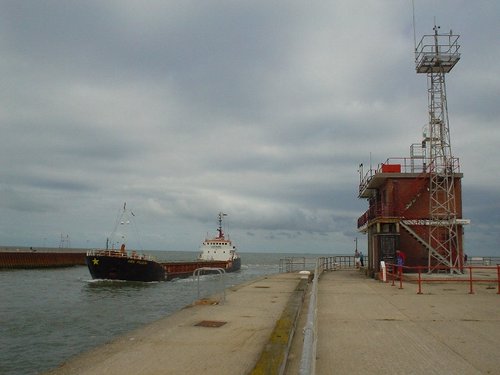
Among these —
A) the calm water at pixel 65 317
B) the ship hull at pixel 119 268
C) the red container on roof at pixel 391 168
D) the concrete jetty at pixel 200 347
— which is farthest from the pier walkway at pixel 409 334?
the ship hull at pixel 119 268

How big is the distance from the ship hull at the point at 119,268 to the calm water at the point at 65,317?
3.04m

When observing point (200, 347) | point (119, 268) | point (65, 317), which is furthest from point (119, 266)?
point (200, 347)

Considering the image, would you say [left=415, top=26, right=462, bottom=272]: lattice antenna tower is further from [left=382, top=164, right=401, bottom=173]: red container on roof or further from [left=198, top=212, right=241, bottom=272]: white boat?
[left=198, top=212, right=241, bottom=272]: white boat

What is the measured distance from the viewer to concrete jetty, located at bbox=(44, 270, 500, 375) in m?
6.79

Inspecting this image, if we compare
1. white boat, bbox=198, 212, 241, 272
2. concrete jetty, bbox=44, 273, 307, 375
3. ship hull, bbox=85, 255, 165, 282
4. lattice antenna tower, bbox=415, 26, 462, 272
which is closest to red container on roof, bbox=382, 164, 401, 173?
lattice antenna tower, bbox=415, 26, 462, 272

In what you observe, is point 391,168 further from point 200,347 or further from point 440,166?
point 200,347

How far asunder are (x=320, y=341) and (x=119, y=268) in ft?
99.0

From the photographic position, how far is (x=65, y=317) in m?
18.9

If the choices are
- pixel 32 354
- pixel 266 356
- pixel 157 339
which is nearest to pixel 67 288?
pixel 32 354

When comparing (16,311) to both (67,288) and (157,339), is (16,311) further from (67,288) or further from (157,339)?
(157,339)

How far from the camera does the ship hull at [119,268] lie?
3588 centimetres

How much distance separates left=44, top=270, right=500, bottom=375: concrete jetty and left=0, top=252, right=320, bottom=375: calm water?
11.7 feet

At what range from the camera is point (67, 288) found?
32031 millimetres

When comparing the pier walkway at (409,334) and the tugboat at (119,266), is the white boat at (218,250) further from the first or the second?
the pier walkway at (409,334)
